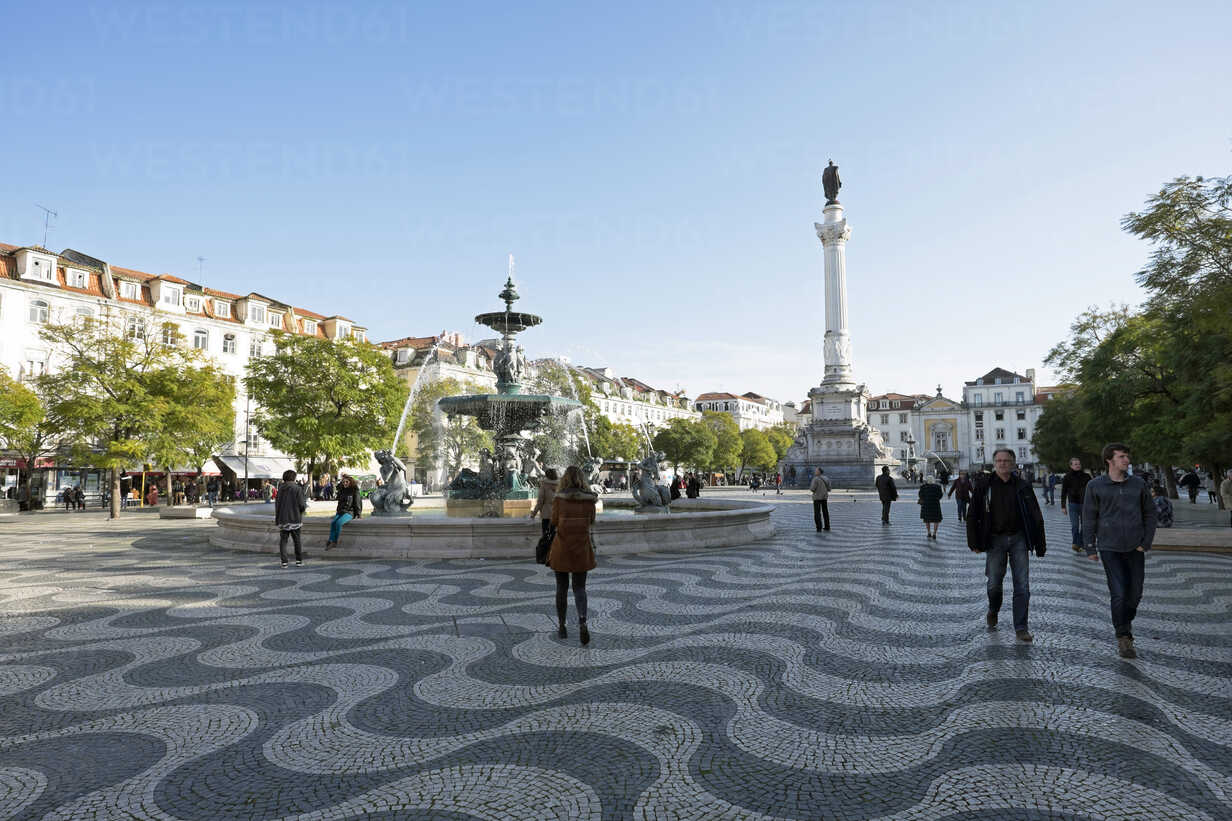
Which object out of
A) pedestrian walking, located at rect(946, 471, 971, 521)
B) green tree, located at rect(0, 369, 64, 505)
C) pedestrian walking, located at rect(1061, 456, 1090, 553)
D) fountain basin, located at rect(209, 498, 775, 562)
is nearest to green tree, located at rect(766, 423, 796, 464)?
pedestrian walking, located at rect(946, 471, 971, 521)

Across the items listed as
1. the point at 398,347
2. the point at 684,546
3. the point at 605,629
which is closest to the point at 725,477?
the point at 398,347

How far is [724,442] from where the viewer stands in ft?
262

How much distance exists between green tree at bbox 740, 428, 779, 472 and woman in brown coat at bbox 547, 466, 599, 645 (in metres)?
83.9

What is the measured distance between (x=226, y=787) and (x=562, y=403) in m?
13.9

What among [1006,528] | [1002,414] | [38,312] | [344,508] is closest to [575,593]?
[1006,528]

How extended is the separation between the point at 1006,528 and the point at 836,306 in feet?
175

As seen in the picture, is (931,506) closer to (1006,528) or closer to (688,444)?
(1006,528)

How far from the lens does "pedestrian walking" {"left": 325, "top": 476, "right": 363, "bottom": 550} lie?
37.6ft

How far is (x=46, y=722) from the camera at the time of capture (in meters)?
4.06

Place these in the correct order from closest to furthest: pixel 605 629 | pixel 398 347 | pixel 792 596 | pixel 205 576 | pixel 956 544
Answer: pixel 605 629
pixel 792 596
pixel 205 576
pixel 956 544
pixel 398 347

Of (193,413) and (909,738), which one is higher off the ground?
(193,413)

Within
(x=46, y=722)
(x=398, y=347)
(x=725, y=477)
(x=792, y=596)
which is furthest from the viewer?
(x=725, y=477)

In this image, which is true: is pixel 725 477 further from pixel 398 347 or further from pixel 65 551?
pixel 65 551

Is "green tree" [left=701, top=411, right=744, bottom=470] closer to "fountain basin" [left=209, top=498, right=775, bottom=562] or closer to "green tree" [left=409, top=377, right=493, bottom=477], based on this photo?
"green tree" [left=409, top=377, right=493, bottom=477]
